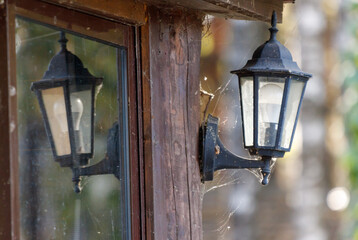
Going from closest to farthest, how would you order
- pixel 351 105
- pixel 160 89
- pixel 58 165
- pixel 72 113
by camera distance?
pixel 58 165 → pixel 72 113 → pixel 160 89 → pixel 351 105

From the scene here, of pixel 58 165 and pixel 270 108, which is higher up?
pixel 270 108

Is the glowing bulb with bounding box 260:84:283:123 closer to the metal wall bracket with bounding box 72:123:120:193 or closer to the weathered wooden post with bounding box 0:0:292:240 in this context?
the weathered wooden post with bounding box 0:0:292:240

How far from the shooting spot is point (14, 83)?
5.63 ft

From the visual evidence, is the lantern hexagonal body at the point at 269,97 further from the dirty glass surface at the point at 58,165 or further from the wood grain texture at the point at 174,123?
the dirty glass surface at the point at 58,165

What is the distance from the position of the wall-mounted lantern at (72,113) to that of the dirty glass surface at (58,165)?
0.02m

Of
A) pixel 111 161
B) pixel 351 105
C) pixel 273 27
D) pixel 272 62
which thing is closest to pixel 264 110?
pixel 272 62

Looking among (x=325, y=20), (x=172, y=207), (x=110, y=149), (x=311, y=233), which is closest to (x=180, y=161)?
(x=172, y=207)

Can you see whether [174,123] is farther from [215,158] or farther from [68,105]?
[68,105]

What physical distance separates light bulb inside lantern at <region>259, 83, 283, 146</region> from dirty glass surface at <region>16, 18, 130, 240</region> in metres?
0.53

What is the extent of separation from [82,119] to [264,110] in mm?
704

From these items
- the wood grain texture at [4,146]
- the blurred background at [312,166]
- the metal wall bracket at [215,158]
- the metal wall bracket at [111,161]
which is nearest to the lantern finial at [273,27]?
the metal wall bracket at [215,158]

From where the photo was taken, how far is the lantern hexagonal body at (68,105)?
1882mm

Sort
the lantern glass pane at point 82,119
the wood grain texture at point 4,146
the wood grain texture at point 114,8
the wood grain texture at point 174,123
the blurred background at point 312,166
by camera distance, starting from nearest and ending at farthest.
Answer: the wood grain texture at point 4,146
the wood grain texture at point 114,8
the lantern glass pane at point 82,119
the wood grain texture at point 174,123
the blurred background at point 312,166

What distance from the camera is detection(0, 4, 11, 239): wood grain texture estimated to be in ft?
5.48
